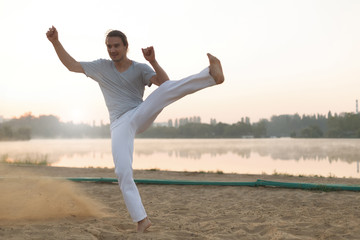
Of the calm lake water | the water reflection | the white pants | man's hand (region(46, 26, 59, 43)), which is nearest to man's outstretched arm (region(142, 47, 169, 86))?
the white pants

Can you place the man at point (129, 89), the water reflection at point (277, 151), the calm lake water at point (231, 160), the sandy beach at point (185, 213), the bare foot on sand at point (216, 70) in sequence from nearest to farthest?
the bare foot on sand at point (216, 70) → the man at point (129, 89) → the sandy beach at point (185, 213) → the calm lake water at point (231, 160) → the water reflection at point (277, 151)

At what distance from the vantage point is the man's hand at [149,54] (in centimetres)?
395

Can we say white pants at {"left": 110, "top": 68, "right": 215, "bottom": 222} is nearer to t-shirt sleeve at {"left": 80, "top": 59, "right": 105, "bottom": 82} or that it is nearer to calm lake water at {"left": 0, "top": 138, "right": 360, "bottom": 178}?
t-shirt sleeve at {"left": 80, "top": 59, "right": 105, "bottom": 82}

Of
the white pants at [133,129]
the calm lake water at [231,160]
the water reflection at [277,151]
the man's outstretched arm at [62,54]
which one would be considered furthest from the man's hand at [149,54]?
the water reflection at [277,151]

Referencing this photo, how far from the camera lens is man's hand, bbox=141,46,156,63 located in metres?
3.95

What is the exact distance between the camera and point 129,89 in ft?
12.9

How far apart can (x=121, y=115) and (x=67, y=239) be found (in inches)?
54.5

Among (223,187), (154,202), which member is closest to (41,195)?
(154,202)

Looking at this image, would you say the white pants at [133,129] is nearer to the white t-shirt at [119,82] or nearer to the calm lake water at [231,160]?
the white t-shirt at [119,82]

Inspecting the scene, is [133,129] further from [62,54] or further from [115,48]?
[62,54]

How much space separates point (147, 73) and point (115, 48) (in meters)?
0.45

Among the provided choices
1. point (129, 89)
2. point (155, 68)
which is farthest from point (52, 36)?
point (155, 68)

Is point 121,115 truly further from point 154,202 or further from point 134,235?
point 154,202

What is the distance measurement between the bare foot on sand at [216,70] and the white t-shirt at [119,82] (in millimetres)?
818
